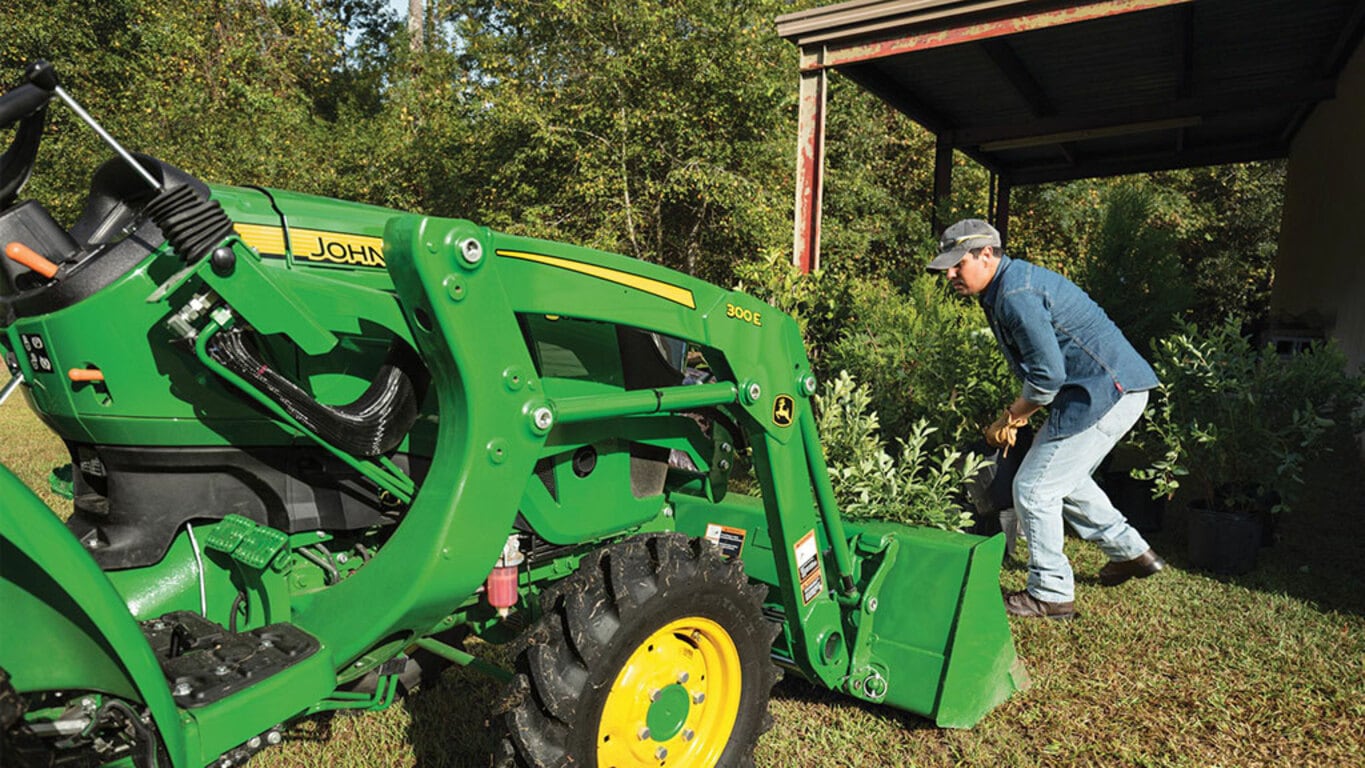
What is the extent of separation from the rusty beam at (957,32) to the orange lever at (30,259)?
568cm

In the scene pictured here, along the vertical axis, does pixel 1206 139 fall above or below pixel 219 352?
above

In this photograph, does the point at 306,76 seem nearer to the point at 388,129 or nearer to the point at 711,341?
the point at 388,129

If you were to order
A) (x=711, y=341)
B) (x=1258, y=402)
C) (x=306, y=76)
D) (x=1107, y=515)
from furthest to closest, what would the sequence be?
(x=306, y=76) < (x=1258, y=402) < (x=1107, y=515) < (x=711, y=341)

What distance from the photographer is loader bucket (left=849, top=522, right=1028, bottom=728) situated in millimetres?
3018

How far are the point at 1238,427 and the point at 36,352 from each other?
17.1 feet

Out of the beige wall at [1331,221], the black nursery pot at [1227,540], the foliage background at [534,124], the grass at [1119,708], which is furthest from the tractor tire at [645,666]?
the foliage background at [534,124]

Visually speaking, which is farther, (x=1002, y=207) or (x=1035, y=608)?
(x=1002, y=207)

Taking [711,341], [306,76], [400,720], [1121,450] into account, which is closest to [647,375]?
[711,341]

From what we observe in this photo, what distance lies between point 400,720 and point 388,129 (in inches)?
553

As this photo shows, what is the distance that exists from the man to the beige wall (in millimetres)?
5302

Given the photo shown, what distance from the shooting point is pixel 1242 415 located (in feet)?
15.9

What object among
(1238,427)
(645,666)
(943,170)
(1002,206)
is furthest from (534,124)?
(645,666)

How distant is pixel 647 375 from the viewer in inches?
107

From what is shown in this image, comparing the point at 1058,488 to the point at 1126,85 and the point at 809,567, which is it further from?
the point at 1126,85
